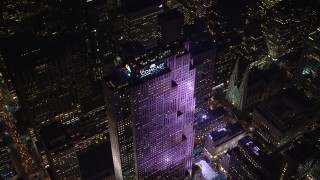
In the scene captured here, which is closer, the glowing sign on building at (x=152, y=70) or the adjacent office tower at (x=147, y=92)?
the adjacent office tower at (x=147, y=92)

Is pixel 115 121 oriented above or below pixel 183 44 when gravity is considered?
below

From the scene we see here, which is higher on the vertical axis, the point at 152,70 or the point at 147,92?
the point at 152,70

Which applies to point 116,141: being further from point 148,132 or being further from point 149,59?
point 149,59

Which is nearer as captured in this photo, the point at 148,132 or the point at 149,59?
the point at 149,59

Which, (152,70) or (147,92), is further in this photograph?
(147,92)

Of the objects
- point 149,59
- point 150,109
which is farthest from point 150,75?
point 150,109

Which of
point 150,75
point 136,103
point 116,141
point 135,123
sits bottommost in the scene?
point 116,141

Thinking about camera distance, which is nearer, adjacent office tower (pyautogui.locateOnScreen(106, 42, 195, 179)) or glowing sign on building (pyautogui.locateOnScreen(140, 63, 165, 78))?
adjacent office tower (pyautogui.locateOnScreen(106, 42, 195, 179))

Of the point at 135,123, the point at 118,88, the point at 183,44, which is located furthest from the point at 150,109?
the point at 183,44

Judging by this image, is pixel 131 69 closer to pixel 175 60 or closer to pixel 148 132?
pixel 175 60
